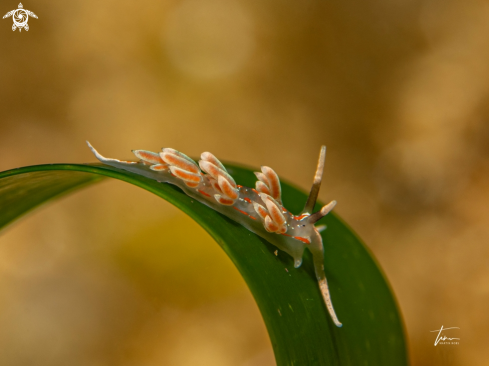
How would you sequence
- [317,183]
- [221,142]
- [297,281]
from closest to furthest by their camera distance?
[297,281], [317,183], [221,142]

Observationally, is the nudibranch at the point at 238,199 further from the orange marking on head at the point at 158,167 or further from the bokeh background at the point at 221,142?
the bokeh background at the point at 221,142

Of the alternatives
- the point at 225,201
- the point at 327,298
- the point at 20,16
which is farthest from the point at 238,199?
the point at 20,16

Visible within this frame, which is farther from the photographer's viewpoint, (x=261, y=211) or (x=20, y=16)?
(x=20, y=16)

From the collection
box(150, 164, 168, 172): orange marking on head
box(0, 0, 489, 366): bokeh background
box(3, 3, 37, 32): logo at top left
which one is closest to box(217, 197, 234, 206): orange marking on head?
box(150, 164, 168, 172): orange marking on head

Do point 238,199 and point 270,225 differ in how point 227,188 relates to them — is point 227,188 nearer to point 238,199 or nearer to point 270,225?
point 238,199

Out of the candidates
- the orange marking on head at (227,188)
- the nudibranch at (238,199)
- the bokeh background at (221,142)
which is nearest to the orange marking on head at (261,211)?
the nudibranch at (238,199)

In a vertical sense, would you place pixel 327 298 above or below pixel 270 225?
below

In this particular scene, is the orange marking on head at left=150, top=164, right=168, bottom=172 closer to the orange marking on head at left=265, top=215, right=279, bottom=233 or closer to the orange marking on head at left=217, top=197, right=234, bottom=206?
the orange marking on head at left=217, top=197, right=234, bottom=206
